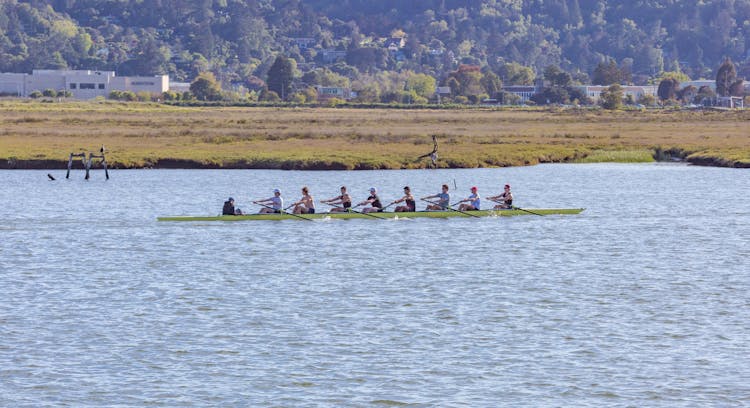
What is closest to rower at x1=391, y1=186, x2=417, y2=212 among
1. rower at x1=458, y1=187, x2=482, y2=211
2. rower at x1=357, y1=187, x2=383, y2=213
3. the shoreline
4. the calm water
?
rower at x1=357, y1=187, x2=383, y2=213

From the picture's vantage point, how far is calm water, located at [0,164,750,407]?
3142 cm

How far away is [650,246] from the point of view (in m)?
59.6

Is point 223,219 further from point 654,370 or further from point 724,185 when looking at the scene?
point 724,185

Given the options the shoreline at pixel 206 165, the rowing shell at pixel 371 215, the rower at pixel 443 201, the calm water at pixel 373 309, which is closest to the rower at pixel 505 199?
the rowing shell at pixel 371 215

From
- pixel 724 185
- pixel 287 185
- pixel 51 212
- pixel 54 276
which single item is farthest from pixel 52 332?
pixel 724 185

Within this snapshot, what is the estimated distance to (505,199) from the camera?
65.4m

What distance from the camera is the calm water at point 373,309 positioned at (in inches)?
1237

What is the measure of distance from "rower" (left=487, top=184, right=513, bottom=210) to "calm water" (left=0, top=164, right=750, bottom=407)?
1.01 meters

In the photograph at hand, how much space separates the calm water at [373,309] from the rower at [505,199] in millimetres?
1015

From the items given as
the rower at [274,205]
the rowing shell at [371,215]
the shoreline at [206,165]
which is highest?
the shoreline at [206,165]

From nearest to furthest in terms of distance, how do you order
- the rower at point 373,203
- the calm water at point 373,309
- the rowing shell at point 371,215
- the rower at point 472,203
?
the calm water at point 373,309 → the rowing shell at point 371,215 → the rower at point 373,203 → the rower at point 472,203

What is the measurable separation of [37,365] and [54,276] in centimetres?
1549

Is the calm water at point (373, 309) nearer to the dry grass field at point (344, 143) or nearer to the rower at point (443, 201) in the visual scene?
the rower at point (443, 201)

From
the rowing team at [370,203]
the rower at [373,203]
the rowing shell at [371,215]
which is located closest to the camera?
the rowing shell at [371,215]
